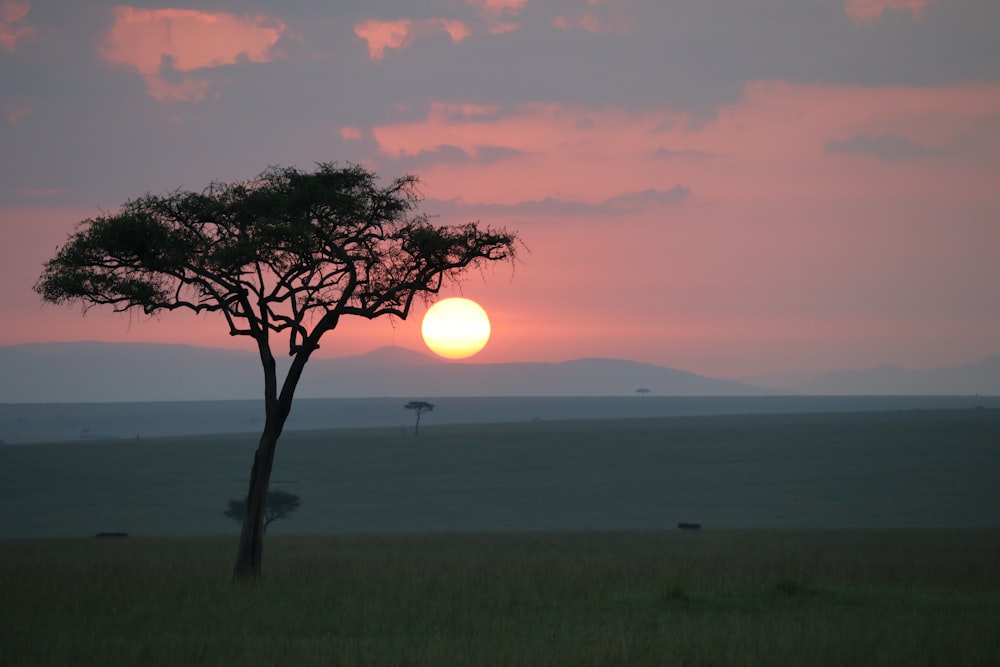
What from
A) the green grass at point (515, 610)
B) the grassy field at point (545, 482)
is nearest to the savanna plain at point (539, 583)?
the green grass at point (515, 610)

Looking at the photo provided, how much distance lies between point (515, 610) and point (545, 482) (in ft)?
255

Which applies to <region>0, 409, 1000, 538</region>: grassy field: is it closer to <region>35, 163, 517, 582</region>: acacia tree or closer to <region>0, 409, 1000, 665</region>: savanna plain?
<region>0, 409, 1000, 665</region>: savanna plain

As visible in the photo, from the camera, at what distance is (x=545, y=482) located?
314 ft

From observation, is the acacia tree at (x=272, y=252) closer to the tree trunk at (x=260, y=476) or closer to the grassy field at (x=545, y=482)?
the tree trunk at (x=260, y=476)

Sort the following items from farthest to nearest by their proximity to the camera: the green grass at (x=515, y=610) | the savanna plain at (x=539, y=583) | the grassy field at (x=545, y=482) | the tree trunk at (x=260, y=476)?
1. the grassy field at (x=545, y=482)
2. the tree trunk at (x=260, y=476)
3. the savanna plain at (x=539, y=583)
4. the green grass at (x=515, y=610)

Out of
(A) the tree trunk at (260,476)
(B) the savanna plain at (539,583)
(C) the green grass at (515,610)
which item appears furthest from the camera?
(A) the tree trunk at (260,476)

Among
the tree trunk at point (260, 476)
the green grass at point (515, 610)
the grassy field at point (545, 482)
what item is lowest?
the grassy field at point (545, 482)

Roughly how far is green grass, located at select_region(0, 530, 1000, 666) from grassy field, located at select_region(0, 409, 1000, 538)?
31616 mm

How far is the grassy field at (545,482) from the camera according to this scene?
67375 mm

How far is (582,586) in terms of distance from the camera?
21406 millimetres

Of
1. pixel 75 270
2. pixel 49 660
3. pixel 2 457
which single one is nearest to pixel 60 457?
pixel 2 457

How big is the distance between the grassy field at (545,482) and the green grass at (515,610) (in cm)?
3162

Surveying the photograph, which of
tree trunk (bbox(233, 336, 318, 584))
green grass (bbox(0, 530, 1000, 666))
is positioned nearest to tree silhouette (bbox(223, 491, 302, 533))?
green grass (bbox(0, 530, 1000, 666))

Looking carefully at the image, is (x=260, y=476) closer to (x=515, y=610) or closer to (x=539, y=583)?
(x=539, y=583)
